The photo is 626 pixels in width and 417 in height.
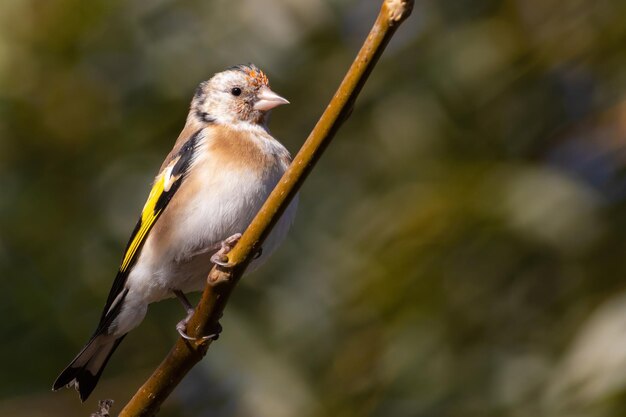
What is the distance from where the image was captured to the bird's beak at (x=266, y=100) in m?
5.26

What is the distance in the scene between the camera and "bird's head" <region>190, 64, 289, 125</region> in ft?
17.4

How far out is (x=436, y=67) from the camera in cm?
661

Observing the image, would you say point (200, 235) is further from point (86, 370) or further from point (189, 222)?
point (86, 370)

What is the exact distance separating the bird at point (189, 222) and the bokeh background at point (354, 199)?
1073 mm

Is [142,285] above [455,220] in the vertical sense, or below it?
below

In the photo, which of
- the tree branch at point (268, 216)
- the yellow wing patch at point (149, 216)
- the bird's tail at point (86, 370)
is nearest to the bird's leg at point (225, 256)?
the tree branch at point (268, 216)

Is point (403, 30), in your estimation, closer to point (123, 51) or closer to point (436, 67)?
point (436, 67)

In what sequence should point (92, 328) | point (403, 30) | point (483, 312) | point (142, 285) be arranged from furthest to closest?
point (403, 30) < point (92, 328) < point (483, 312) < point (142, 285)

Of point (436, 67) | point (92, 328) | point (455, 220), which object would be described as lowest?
point (92, 328)

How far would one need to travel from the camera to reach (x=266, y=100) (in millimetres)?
5328

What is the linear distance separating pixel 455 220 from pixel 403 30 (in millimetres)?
1968

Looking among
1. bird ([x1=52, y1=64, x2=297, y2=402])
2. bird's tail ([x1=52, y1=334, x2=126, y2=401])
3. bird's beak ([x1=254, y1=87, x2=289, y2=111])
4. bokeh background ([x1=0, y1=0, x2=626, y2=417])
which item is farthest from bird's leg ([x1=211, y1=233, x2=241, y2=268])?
bokeh background ([x1=0, y1=0, x2=626, y2=417])

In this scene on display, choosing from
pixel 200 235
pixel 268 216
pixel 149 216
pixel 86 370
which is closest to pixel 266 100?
pixel 149 216

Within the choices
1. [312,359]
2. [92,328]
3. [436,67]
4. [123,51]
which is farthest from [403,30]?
[92,328]
